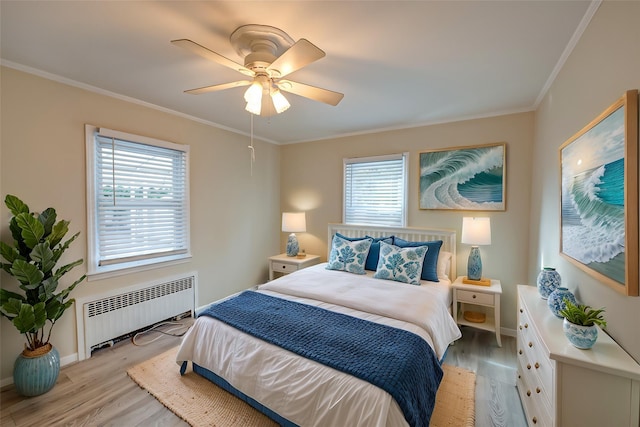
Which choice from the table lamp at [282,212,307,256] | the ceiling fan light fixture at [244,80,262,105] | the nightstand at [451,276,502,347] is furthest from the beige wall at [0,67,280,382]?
the nightstand at [451,276,502,347]

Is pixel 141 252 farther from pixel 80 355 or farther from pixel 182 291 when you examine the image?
pixel 80 355

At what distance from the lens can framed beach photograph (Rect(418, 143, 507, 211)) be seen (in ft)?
9.93

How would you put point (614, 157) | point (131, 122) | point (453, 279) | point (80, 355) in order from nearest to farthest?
point (614, 157)
point (80, 355)
point (131, 122)
point (453, 279)

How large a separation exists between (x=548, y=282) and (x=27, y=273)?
11.8 feet

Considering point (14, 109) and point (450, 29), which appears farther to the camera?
point (14, 109)

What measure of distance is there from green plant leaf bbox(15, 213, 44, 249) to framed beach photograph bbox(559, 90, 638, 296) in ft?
11.1

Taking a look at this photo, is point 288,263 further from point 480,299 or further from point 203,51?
point 203,51

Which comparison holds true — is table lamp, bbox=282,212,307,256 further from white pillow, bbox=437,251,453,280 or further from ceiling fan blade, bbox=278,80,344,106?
ceiling fan blade, bbox=278,80,344,106

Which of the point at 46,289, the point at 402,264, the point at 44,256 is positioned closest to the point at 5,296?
the point at 46,289

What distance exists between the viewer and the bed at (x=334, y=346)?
1370 mm

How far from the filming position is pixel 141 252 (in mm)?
2912

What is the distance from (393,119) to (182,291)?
3316 mm

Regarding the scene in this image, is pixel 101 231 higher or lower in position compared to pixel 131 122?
lower

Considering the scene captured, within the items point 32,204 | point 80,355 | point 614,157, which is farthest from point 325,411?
point 32,204
